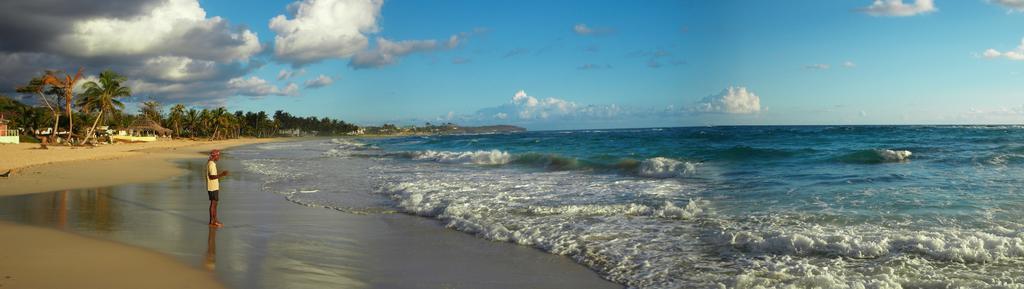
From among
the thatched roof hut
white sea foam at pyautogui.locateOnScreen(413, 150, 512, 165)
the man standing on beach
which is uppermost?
the thatched roof hut

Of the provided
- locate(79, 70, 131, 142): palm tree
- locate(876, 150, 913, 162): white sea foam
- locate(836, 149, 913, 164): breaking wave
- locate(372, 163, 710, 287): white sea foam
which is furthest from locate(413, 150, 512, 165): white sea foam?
locate(79, 70, 131, 142): palm tree

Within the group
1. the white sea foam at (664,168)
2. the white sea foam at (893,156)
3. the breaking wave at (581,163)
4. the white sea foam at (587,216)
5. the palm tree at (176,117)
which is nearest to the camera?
the white sea foam at (587,216)

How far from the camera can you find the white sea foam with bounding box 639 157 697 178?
19.2 m

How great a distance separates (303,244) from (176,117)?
103 metres

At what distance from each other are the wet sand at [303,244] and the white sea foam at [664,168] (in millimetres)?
10686

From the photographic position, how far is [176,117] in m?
97.1

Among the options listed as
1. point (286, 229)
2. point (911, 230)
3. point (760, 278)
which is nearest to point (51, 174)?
point (286, 229)

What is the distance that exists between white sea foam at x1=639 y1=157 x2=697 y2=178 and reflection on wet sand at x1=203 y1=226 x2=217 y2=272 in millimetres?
13514

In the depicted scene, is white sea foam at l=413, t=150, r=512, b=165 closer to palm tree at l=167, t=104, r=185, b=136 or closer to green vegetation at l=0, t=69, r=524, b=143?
green vegetation at l=0, t=69, r=524, b=143

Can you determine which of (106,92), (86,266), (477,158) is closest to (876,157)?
(477,158)

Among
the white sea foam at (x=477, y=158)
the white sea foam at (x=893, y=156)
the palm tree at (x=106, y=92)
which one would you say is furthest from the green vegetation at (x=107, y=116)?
the white sea foam at (x=893, y=156)

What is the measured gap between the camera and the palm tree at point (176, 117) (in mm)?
95875

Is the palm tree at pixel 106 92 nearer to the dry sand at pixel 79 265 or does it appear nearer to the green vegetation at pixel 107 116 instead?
the green vegetation at pixel 107 116

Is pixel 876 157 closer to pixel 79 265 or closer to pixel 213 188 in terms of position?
pixel 213 188
